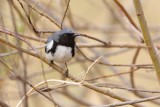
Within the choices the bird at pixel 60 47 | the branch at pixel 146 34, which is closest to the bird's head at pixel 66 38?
the bird at pixel 60 47

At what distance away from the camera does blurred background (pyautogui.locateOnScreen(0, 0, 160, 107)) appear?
7.40 ft

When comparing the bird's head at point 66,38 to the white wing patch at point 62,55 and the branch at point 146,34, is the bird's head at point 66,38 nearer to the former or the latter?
the white wing patch at point 62,55

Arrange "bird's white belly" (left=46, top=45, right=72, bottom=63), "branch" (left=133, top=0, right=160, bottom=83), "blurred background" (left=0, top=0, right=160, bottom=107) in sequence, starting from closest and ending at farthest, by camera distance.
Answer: "branch" (left=133, top=0, right=160, bottom=83) → "blurred background" (left=0, top=0, right=160, bottom=107) → "bird's white belly" (left=46, top=45, right=72, bottom=63)

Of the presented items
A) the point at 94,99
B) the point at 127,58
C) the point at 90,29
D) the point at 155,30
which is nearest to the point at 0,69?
the point at 90,29

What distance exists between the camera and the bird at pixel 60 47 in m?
2.64

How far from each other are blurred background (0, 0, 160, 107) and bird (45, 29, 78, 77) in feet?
0.17

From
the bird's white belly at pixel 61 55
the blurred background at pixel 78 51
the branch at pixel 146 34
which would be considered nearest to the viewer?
the branch at pixel 146 34

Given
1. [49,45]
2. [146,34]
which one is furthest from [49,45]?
[146,34]

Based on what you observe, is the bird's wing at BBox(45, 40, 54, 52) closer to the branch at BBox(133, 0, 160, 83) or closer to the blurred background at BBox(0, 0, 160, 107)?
the blurred background at BBox(0, 0, 160, 107)

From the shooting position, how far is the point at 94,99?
5.96 metres

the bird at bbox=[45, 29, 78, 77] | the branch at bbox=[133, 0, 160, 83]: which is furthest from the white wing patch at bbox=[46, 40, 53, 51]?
the branch at bbox=[133, 0, 160, 83]

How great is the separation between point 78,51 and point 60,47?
15.8 inches

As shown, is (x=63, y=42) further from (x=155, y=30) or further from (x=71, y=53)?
(x=155, y=30)

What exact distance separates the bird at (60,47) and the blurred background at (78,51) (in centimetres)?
5
